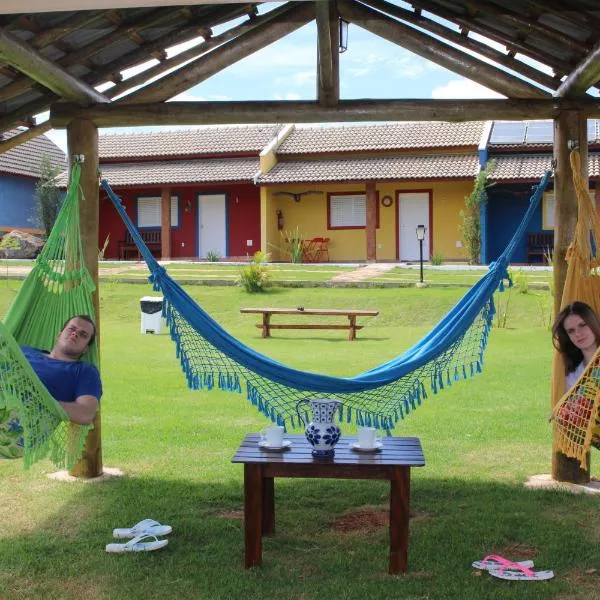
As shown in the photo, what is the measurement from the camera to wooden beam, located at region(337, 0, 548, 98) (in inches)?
141

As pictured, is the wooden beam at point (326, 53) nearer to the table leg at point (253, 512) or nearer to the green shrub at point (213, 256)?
the table leg at point (253, 512)

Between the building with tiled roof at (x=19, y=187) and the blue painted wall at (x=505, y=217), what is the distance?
27.7ft

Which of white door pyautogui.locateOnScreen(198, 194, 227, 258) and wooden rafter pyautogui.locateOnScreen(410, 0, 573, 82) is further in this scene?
white door pyautogui.locateOnScreen(198, 194, 227, 258)

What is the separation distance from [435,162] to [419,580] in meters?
12.9

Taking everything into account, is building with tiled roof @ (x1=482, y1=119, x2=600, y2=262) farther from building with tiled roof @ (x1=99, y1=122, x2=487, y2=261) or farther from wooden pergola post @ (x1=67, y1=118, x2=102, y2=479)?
wooden pergola post @ (x1=67, y1=118, x2=102, y2=479)

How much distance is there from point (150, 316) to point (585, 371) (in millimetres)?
6754

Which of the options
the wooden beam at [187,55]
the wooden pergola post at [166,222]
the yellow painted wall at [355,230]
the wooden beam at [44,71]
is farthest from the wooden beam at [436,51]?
the wooden pergola post at [166,222]

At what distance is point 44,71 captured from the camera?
3326 millimetres

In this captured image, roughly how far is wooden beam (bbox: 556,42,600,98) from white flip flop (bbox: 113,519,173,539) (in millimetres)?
2263

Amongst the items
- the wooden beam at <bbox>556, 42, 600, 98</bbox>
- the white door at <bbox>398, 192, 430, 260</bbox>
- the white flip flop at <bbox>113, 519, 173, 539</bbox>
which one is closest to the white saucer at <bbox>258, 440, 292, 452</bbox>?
the white flip flop at <bbox>113, 519, 173, 539</bbox>

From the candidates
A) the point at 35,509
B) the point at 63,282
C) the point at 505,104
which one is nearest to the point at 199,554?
the point at 35,509

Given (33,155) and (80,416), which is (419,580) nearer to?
(80,416)

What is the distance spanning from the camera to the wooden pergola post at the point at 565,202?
360cm

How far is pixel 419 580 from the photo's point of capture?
2.62 metres
